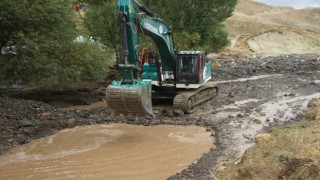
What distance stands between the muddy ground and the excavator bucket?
207 centimetres

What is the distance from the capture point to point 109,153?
33.6 ft

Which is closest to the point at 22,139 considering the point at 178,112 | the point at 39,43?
the point at 178,112

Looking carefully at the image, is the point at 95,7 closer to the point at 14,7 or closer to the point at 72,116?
the point at 14,7

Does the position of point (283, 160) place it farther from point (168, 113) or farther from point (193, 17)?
point (193, 17)

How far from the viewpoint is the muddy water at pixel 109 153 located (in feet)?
29.6

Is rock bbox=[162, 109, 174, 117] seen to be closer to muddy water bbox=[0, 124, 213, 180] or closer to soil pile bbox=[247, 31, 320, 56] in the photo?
muddy water bbox=[0, 124, 213, 180]

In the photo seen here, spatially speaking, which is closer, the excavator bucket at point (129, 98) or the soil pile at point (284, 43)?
the excavator bucket at point (129, 98)

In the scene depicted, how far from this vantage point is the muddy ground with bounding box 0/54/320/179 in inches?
417

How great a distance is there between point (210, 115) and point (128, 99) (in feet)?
14.3

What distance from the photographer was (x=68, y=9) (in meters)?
17.4

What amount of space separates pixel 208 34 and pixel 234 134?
15867mm

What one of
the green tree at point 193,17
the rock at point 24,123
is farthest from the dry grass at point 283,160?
the green tree at point 193,17

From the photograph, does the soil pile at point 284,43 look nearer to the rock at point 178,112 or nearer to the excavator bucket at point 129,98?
the rock at point 178,112

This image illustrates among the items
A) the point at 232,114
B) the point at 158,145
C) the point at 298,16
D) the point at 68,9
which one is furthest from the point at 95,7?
the point at 298,16
